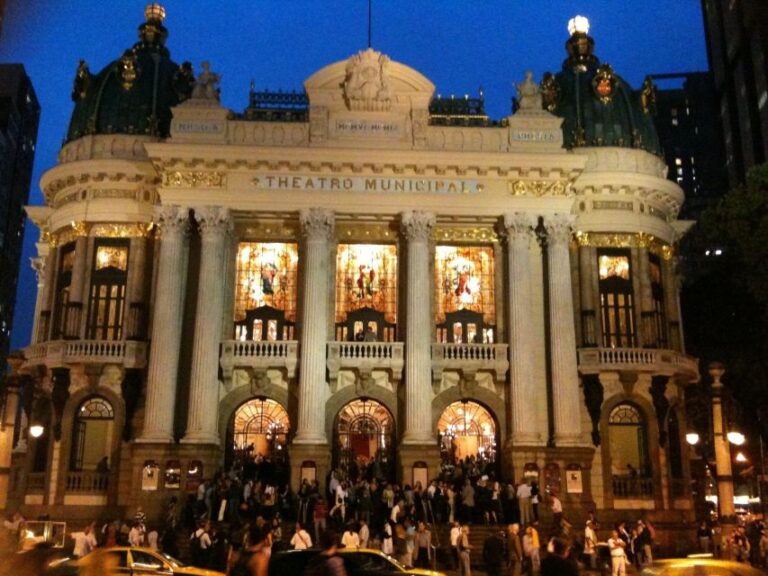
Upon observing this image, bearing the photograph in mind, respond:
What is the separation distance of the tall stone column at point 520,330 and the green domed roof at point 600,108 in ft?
20.4

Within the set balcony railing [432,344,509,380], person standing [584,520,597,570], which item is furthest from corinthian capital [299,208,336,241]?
person standing [584,520,597,570]

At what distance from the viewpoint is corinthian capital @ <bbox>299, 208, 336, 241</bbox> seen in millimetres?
36188

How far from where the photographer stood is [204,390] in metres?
34.4

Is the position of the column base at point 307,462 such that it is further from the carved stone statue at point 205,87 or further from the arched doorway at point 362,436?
the carved stone statue at point 205,87

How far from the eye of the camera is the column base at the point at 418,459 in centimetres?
3369

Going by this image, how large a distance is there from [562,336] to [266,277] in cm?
1260

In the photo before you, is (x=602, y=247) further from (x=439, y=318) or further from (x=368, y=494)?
(x=368, y=494)

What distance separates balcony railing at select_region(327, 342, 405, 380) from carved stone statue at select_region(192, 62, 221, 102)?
11999 mm

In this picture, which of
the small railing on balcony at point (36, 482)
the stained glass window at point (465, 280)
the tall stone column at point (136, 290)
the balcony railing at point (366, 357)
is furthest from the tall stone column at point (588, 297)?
the small railing on balcony at point (36, 482)

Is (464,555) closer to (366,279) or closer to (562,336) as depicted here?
(562,336)

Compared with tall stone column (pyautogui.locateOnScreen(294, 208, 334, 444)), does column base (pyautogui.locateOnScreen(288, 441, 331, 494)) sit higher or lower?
lower

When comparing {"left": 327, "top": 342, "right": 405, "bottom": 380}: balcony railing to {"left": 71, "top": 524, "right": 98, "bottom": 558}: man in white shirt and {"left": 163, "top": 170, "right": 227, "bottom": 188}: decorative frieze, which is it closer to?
{"left": 163, "top": 170, "right": 227, "bottom": 188}: decorative frieze

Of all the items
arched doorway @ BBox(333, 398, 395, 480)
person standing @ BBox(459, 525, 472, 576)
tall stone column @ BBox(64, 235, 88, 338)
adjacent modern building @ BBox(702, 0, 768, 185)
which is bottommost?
person standing @ BBox(459, 525, 472, 576)

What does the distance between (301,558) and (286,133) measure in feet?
74.9
